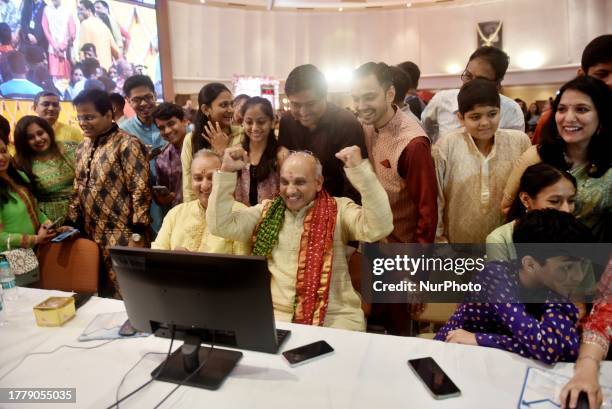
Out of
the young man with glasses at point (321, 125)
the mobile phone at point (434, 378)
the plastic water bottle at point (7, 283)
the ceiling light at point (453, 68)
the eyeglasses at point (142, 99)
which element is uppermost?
the ceiling light at point (453, 68)

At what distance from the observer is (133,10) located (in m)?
6.95

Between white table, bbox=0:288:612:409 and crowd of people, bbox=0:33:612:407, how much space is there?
16 centimetres

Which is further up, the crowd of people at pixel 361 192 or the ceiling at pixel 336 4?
the ceiling at pixel 336 4

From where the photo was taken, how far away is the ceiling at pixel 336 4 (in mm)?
9641

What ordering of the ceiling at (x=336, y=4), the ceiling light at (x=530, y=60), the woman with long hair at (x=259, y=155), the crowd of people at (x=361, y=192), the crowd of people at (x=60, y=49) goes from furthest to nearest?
the ceiling at (x=336, y=4) → the ceiling light at (x=530, y=60) → the crowd of people at (x=60, y=49) → the woman with long hair at (x=259, y=155) → the crowd of people at (x=361, y=192)

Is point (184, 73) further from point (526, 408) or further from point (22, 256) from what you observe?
point (526, 408)

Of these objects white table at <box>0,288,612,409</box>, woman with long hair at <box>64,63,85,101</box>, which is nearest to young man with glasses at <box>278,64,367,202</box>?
white table at <box>0,288,612,409</box>

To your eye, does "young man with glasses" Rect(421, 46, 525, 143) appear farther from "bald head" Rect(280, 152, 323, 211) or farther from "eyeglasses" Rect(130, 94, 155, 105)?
"eyeglasses" Rect(130, 94, 155, 105)

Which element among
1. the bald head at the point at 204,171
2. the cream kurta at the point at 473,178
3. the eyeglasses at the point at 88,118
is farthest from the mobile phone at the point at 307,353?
the eyeglasses at the point at 88,118

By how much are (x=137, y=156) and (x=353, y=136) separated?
1.33 meters

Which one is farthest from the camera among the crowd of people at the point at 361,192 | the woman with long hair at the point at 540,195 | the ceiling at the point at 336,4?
the ceiling at the point at 336,4

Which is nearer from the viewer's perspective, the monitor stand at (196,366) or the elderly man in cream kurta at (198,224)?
the monitor stand at (196,366)

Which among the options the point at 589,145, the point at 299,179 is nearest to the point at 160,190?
the point at 299,179

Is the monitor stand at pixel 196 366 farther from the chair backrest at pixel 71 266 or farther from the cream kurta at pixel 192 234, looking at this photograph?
the chair backrest at pixel 71 266
